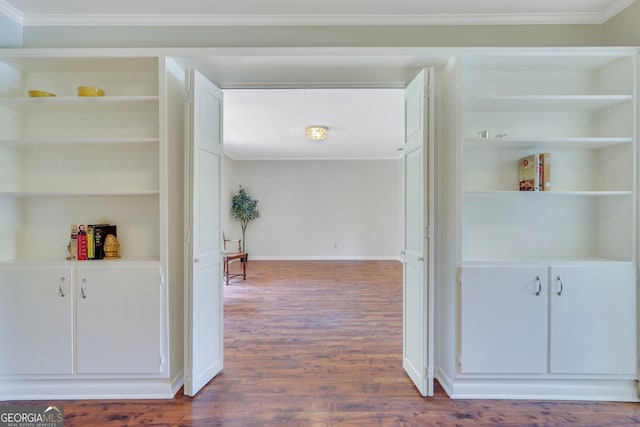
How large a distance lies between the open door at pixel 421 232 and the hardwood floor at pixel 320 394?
260mm

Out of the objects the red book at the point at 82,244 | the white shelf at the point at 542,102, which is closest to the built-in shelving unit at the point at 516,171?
the white shelf at the point at 542,102

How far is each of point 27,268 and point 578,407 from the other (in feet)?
13.1

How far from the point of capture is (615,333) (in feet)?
7.28

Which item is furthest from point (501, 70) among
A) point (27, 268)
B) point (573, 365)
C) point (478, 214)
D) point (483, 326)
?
point (27, 268)

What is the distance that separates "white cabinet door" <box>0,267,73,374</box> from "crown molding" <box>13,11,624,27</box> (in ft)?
6.25

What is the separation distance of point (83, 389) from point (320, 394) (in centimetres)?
171

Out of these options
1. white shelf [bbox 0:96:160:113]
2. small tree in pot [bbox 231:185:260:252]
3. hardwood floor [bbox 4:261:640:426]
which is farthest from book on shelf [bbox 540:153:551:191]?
small tree in pot [bbox 231:185:260:252]

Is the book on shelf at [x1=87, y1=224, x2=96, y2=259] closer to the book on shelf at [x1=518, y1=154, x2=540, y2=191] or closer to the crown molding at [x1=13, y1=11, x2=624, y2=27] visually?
the crown molding at [x1=13, y1=11, x2=624, y2=27]

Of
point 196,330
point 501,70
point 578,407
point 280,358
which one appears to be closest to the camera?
point 578,407

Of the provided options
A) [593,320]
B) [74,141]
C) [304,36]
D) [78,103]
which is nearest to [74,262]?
[74,141]

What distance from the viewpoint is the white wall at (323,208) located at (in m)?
8.49

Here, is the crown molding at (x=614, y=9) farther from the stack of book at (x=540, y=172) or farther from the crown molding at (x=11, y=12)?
the crown molding at (x=11, y=12)

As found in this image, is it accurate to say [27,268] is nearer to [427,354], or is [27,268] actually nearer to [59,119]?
[59,119]

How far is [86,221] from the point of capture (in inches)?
96.3
